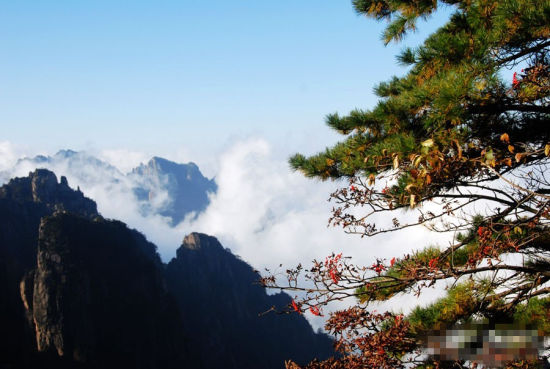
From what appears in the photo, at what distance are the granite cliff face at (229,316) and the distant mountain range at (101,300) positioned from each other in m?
0.25

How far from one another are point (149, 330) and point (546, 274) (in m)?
57.3

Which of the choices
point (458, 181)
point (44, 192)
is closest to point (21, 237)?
point (44, 192)

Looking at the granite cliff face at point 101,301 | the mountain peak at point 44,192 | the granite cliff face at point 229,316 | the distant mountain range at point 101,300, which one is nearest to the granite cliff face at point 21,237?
the mountain peak at point 44,192

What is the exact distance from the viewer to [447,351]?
4.11 meters

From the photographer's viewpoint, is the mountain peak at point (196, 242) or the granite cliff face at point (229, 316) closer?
the granite cliff face at point (229, 316)

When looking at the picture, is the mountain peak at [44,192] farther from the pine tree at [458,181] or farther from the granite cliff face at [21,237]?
the pine tree at [458,181]

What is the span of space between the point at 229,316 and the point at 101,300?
117 feet

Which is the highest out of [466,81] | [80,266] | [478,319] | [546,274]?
[80,266]

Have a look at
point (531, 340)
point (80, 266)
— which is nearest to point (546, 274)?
point (531, 340)

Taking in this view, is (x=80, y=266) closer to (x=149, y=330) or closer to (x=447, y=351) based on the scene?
(x=149, y=330)

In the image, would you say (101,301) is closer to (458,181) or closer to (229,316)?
(229,316)

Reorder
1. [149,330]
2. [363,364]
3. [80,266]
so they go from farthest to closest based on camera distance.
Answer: [149,330]
[80,266]
[363,364]

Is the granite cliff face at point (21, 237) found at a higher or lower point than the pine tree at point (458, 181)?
higher

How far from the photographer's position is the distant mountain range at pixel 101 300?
4362 cm
